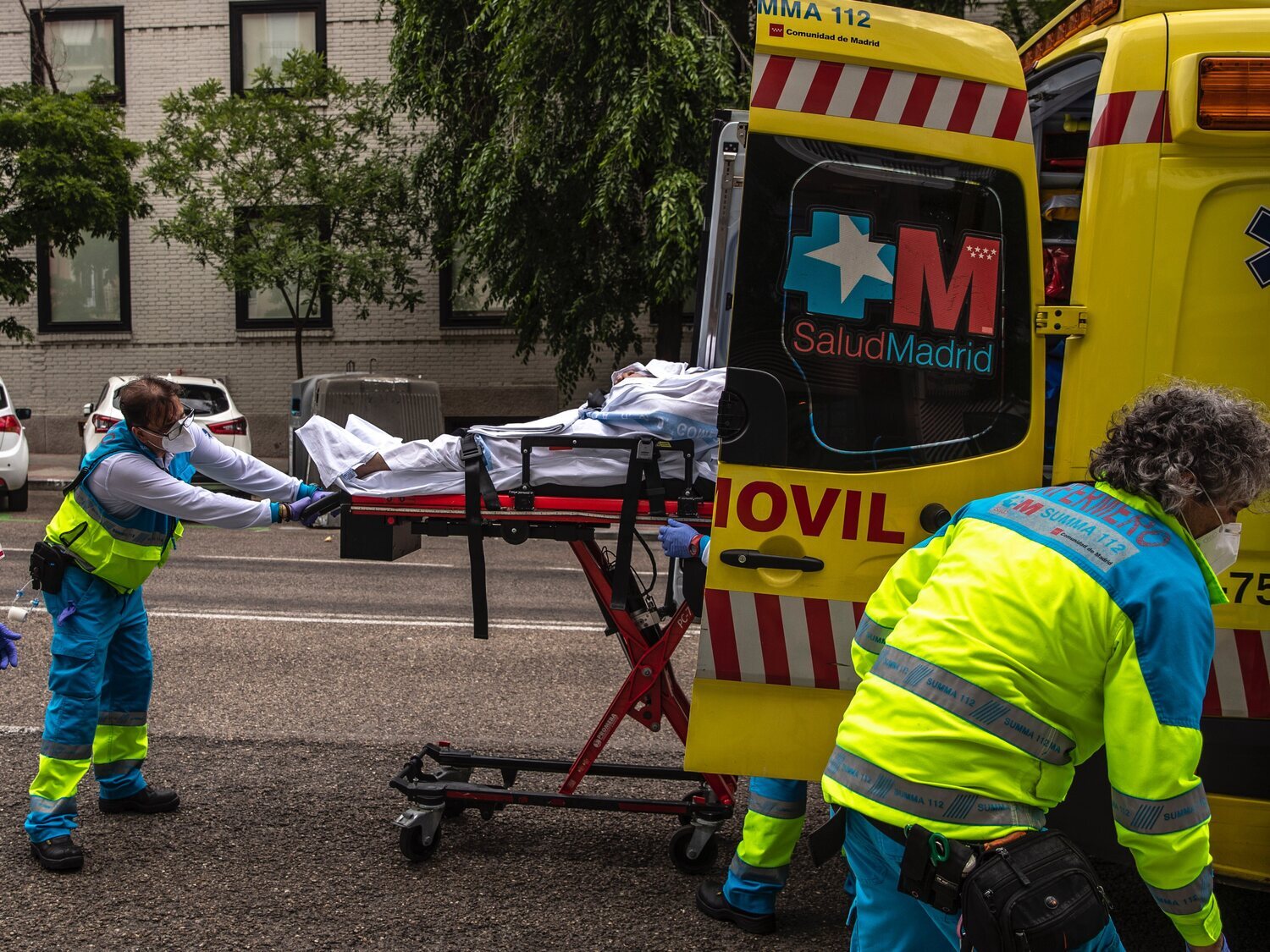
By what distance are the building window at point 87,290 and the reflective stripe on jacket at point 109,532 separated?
18.5 m

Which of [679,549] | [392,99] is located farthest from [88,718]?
[392,99]

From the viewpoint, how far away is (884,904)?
2240mm

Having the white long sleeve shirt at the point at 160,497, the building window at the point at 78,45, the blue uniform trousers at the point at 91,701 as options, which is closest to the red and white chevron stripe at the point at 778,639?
the white long sleeve shirt at the point at 160,497

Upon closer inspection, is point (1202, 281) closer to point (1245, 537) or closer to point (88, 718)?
point (1245, 537)

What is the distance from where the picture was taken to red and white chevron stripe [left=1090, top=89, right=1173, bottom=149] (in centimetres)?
308

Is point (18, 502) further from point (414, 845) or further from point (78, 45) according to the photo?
point (414, 845)

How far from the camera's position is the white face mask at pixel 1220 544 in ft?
7.15

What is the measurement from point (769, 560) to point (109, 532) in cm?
248

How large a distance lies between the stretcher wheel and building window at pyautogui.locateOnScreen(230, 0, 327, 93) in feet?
62.2

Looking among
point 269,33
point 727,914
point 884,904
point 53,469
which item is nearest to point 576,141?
point 269,33

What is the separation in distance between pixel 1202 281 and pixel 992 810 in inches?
66.2

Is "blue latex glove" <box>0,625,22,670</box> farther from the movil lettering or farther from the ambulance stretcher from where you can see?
the movil lettering

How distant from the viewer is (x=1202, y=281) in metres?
3.09

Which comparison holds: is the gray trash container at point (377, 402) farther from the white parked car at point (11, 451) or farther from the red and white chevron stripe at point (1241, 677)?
the red and white chevron stripe at point (1241, 677)
